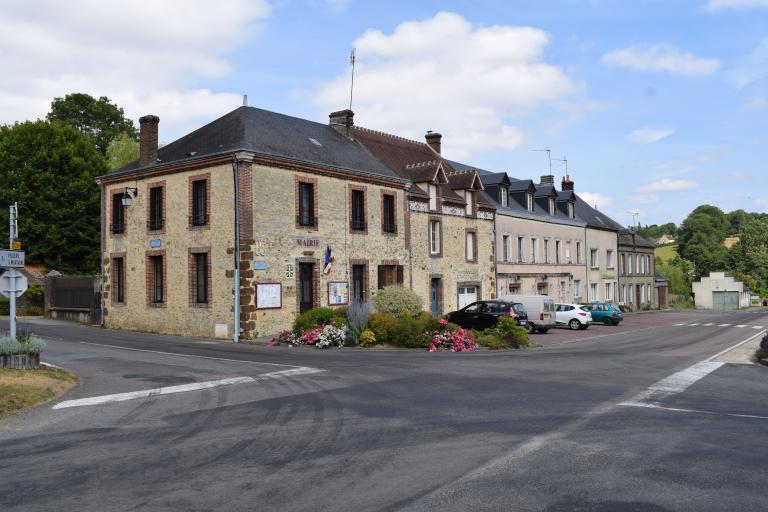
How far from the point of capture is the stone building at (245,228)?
24188 mm

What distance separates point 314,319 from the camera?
23.0 m

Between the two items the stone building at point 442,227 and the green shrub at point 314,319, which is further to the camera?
the stone building at point 442,227

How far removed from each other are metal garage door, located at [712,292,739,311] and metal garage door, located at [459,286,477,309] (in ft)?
156

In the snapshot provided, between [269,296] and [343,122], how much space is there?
12.1m

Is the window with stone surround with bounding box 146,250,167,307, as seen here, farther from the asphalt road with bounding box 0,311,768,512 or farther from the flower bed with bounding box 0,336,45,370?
the flower bed with bounding box 0,336,45,370

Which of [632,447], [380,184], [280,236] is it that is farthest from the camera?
[380,184]

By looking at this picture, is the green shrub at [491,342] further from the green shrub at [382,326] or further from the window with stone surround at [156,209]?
the window with stone surround at [156,209]

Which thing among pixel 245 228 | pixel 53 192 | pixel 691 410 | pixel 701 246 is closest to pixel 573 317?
pixel 245 228

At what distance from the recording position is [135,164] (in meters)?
28.9

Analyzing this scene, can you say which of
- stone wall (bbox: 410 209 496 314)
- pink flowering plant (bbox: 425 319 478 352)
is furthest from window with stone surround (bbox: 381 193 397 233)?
pink flowering plant (bbox: 425 319 478 352)

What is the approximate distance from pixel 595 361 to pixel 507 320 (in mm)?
5481

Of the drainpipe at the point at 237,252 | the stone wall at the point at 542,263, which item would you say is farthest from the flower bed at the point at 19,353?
the stone wall at the point at 542,263

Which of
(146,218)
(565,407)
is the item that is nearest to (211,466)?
(565,407)

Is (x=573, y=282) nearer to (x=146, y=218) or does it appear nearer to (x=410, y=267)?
(x=410, y=267)
